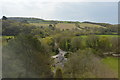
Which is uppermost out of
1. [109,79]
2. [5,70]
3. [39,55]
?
[39,55]

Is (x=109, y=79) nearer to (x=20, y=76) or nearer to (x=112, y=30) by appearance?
(x=20, y=76)

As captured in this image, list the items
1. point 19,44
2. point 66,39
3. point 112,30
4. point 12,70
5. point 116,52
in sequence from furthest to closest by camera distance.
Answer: point 112,30 < point 66,39 < point 116,52 < point 19,44 < point 12,70

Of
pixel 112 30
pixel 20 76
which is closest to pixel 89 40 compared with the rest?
pixel 112 30

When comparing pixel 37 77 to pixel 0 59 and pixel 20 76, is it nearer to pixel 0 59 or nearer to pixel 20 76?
pixel 20 76

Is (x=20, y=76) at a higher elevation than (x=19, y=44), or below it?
below

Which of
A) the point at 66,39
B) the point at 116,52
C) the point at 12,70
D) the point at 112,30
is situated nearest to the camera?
the point at 12,70

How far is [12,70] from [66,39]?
18.6m

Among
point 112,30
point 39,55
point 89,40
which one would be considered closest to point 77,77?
point 39,55

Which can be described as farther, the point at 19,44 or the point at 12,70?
the point at 19,44

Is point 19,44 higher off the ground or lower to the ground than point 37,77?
higher

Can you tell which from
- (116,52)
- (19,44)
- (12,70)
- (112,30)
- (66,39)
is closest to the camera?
(12,70)

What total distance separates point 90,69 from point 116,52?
656 inches

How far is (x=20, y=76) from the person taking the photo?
9.11 metres

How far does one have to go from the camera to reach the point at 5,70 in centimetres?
929
